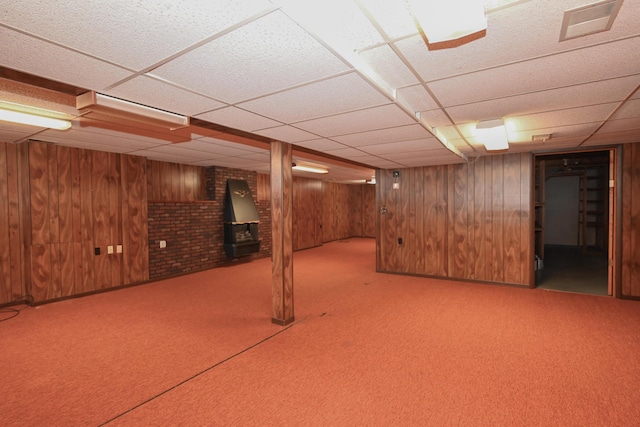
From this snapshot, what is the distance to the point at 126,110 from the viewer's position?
2326 millimetres

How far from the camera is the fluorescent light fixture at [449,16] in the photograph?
1.19 meters

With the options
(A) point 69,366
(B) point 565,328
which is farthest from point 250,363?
(B) point 565,328

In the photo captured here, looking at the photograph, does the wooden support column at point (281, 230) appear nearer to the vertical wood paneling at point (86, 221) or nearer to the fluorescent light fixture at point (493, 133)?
the fluorescent light fixture at point (493, 133)

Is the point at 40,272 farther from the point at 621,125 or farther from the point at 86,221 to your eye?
the point at 621,125

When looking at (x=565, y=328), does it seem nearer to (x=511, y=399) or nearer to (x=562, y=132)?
(x=511, y=399)

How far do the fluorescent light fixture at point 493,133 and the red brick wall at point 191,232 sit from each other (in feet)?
17.5

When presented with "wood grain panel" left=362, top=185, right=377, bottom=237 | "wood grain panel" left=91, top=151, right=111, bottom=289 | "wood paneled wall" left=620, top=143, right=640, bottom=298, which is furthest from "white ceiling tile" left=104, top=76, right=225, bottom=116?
"wood grain panel" left=362, top=185, right=377, bottom=237

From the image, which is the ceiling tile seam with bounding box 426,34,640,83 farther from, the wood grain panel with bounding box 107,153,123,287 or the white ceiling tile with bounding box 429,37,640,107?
the wood grain panel with bounding box 107,153,123,287

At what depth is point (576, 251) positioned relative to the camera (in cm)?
879

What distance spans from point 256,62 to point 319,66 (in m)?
0.35

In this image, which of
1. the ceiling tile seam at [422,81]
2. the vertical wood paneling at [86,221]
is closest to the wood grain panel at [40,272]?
the vertical wood paneling at [86,221]

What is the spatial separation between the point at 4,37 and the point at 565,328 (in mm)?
5084

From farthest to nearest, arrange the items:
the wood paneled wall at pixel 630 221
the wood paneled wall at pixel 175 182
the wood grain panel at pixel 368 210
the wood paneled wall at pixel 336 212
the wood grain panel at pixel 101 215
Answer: the wood grain panel at pixel 368 210 → the wood paneled wall at pixel 336 212 → the wood paneled wall at pixel 175 182 → the wood grain panel at pixel 101 215 → the wood paneled wall at pixel 630 221

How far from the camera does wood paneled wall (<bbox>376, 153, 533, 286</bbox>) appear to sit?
5168mm
